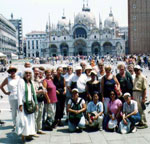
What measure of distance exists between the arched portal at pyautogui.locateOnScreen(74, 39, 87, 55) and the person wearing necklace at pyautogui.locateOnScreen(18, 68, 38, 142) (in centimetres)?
8408

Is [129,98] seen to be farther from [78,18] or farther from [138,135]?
[78,18]

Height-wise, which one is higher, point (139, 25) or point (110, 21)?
point (110, 21)

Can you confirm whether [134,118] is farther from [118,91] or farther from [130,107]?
[118,91]

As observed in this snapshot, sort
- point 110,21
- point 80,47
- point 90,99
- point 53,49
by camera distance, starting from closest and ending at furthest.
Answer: point 90,99, point 80,47, point 53,49, point 110,21

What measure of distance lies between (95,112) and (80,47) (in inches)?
3299

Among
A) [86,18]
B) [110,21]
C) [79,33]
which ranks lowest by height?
[79,33]

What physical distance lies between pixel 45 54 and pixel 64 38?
8.77 m

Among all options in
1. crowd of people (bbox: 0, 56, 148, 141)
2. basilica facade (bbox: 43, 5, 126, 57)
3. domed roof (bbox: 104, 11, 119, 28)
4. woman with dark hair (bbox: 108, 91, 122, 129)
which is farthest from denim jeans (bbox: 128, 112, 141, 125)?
domed roof (bbox: 104, 11, 119, 28)

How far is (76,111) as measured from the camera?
7074 millimetres

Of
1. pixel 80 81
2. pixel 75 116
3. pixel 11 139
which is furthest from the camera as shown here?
pixel 80 81

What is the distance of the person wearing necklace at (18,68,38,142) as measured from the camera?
20.2 ft

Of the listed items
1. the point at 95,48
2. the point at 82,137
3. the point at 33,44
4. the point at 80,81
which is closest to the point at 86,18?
the point at 95,48

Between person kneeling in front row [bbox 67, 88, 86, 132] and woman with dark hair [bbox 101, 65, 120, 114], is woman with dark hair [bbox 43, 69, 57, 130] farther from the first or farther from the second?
woman with dark hair [bbox 101, 65, 120, 114]

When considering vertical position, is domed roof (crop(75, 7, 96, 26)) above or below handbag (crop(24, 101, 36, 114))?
above
